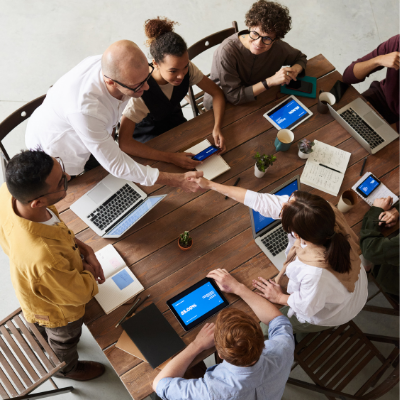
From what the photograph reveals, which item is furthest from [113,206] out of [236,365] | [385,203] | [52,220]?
[385,203]

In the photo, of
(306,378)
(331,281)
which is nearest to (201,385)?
(331,281)

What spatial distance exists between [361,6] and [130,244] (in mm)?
4017

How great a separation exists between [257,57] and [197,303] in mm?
1666

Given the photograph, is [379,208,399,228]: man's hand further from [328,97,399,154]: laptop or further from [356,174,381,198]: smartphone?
[328,97,399,154]: laptop

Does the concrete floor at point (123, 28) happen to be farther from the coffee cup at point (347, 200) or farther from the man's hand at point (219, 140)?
the coffee cup at point (347, 200)

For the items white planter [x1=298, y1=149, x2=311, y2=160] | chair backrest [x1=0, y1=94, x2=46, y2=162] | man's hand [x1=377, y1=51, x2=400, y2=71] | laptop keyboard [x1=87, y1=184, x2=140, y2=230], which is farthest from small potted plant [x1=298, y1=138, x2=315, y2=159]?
chair backrest [x1=0, y1=94, x2=46, y2=162]

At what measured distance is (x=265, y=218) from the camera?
1970 mm

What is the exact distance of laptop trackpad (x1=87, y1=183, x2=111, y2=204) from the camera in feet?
6.73

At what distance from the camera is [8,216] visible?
62.2 inches

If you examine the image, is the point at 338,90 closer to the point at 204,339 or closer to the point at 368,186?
the point at 368,186

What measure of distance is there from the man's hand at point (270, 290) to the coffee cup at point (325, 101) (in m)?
1.22

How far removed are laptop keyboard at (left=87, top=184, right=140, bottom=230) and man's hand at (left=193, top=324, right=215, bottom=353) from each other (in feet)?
2.57

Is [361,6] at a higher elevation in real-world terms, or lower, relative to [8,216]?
lower

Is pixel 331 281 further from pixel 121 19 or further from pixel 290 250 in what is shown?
pixel 121 19
